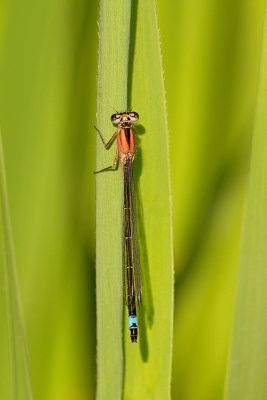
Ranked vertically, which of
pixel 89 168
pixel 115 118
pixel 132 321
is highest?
pixel 115 118

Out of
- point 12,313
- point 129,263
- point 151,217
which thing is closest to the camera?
point 12,313

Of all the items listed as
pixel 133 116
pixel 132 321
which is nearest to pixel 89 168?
pixel 133 116

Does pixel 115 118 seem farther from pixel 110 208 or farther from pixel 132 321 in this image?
pixel 132 321

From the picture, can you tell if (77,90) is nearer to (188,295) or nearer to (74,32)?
(74,32)

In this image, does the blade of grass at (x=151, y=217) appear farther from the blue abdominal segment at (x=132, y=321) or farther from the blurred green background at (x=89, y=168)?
the blurred green background at (x=89, y=168)

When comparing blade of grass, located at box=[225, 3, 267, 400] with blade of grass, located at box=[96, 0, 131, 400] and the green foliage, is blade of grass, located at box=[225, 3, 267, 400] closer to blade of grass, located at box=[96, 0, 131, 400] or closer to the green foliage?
the green foliage

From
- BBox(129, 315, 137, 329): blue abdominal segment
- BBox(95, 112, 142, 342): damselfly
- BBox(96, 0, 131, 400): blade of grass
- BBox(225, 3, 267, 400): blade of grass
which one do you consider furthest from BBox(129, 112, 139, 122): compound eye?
BBox(129, 315, 137, 329): blue abdominal segment

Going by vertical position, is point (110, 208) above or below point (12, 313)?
above
